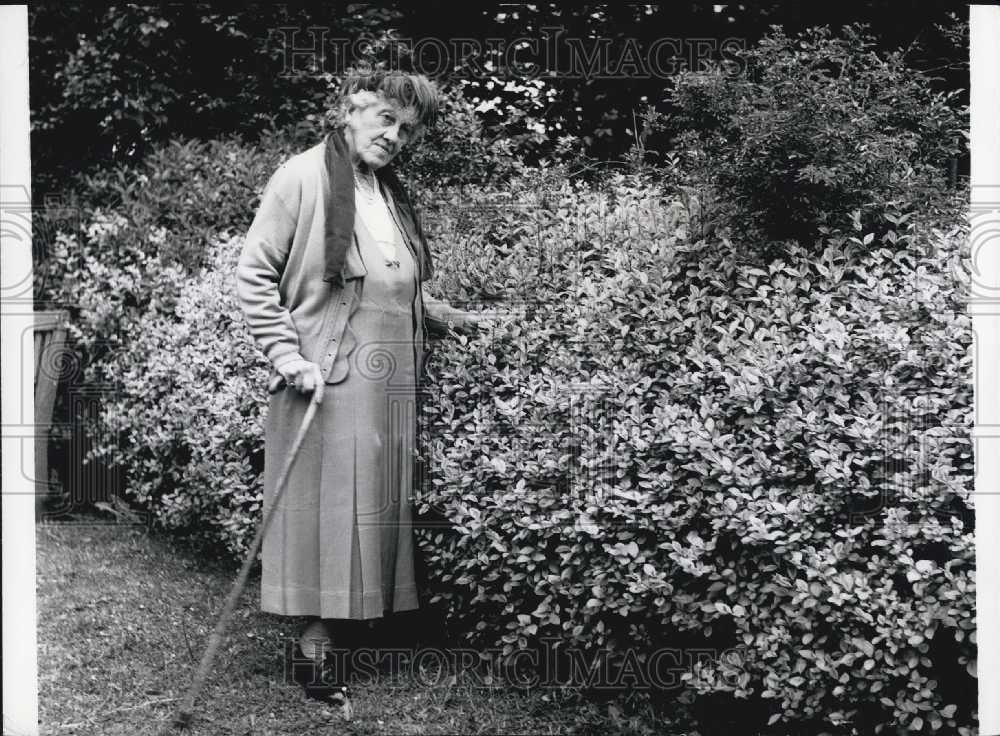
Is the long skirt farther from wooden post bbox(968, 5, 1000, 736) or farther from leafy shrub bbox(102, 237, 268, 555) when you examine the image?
wooden post bbox(968, 5, 1000, 736)

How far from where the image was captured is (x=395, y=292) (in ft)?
Answer: 12.1

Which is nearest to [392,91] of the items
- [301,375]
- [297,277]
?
[297,277]

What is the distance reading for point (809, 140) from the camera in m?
3.51

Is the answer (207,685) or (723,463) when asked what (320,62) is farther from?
(723,463)

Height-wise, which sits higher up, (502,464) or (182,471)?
(502,464)

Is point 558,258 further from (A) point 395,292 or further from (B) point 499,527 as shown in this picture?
(B) point 499,527

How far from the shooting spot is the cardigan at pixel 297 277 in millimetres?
3562

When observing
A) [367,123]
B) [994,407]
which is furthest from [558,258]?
[994,407]

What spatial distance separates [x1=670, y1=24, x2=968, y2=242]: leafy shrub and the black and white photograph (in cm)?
1

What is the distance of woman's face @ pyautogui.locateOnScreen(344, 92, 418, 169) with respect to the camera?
3619 mm

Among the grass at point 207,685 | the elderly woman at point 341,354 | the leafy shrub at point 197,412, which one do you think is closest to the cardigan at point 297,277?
the elderly woman at point 341,354

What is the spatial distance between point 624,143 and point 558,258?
4092 mm

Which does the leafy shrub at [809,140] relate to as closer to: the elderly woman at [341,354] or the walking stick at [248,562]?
the elderly woman at [341,354]

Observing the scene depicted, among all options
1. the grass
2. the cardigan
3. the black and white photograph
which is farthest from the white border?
the cardigan
